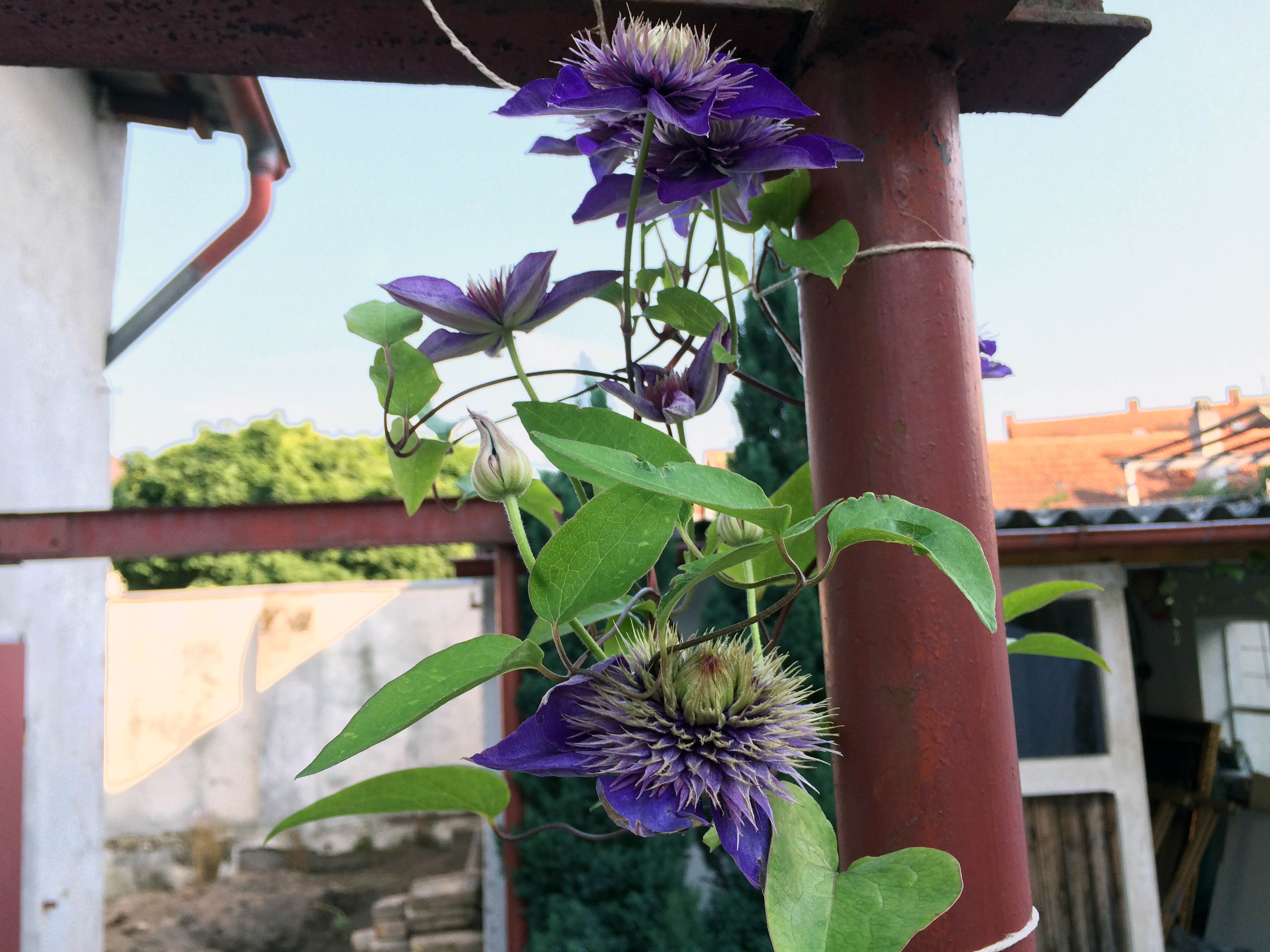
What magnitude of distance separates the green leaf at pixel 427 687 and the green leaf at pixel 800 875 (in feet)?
Result: 0.33

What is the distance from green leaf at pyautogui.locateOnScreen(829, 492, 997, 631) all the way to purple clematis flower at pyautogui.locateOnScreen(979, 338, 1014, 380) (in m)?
0.26

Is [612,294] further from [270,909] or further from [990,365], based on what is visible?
[270,909]

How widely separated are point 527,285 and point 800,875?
0.23 metres

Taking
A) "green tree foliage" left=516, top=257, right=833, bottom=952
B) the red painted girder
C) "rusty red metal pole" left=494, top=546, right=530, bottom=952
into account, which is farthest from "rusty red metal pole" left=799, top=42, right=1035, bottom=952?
"rusty red metal pole" left=494, top=546, right=530, bottom=952

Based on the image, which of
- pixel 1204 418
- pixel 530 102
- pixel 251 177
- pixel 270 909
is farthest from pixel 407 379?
pixel 1204 418

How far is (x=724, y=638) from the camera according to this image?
13.3 inches

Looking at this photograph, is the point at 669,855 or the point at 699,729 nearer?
the point at 699,729

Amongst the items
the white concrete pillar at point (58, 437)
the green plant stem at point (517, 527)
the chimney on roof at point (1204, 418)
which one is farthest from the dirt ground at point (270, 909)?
the chimney on roof at point (1204, 418)

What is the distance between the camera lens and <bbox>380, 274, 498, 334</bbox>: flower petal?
0.31 metres

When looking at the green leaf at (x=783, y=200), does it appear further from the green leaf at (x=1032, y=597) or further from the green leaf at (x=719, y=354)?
the green leaf at (x=1032, y=597)

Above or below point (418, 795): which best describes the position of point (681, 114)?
above

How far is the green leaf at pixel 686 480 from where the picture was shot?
0.19 m

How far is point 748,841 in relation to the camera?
27cm

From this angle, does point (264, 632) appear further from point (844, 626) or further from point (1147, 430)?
point (1147, 430)
